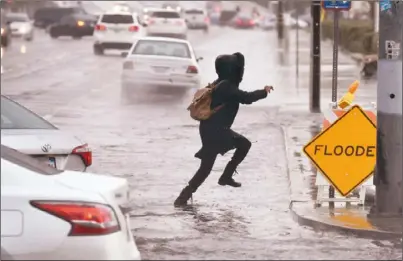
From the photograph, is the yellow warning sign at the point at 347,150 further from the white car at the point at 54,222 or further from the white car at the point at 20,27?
the white car at the point at 20,27

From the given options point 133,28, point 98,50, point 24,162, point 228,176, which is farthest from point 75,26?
point 24,162

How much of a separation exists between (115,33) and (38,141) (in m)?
37.0

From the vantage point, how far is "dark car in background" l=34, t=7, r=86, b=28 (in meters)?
69.9

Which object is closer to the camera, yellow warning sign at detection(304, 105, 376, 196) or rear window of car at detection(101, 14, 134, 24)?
yellow warning sign at detection(304, 105, 376, 196)

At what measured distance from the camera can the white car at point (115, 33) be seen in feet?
156

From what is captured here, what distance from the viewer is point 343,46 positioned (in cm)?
5038

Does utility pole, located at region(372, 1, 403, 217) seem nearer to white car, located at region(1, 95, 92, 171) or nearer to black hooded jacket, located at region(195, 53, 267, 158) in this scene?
black hooded jacket, located at region(195, 53, 267, 158)

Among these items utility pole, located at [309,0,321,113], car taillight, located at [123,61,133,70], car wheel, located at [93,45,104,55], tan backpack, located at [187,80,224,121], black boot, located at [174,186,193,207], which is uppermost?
tan backpack, located at [187,80,224,121]

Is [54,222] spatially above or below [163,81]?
above

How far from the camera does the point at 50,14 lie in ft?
247

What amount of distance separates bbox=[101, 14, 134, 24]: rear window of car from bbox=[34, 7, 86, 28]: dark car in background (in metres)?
19.0

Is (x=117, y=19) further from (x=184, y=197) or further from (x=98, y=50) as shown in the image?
(x=184, y=197)

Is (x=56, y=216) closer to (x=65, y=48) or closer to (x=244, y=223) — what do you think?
(x=244, y=223)

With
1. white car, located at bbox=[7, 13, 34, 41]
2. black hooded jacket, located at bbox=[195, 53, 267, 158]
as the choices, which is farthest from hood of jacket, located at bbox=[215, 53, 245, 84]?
white car, located at bbox=[7, 13, 34, 41]
